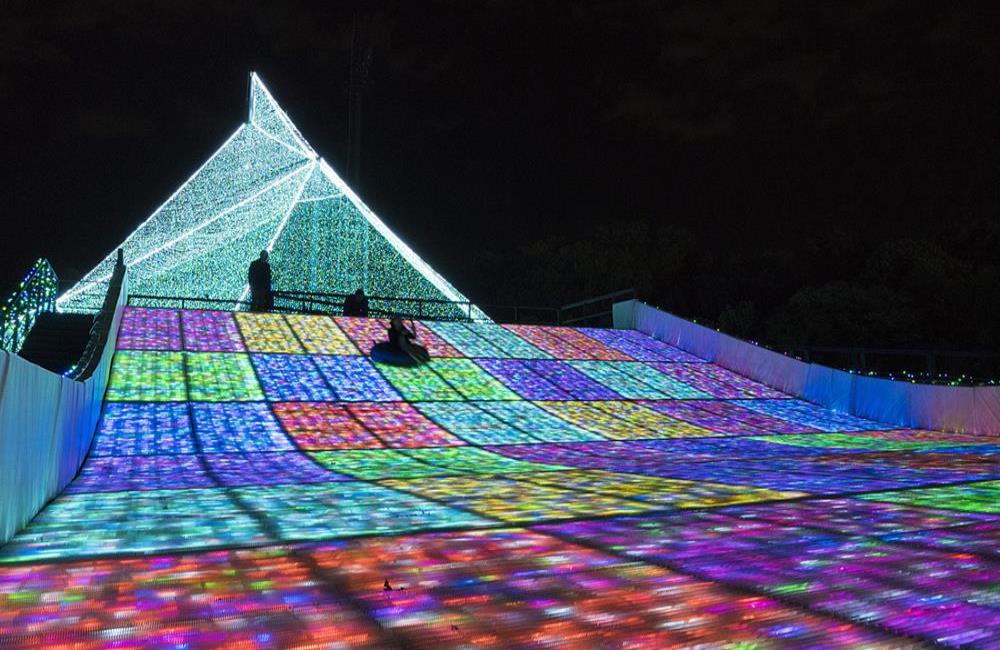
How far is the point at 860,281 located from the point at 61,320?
26.9 metres

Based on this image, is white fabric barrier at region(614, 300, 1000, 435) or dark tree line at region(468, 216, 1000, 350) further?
dark tree line at region(468, 216, 1000, 350)

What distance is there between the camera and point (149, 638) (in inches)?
87.5

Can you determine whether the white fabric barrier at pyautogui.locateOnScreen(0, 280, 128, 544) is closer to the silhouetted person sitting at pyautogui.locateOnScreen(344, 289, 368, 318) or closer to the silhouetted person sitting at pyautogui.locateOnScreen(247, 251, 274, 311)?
the silhouetted person sitting at pyautogui.locateOnScreen(247, 251, 274, 311)

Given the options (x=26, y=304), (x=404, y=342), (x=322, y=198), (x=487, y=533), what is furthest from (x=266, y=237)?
(x=487, y=533)

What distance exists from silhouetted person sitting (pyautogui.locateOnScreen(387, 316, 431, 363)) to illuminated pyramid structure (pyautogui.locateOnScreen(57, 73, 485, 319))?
4629 millimetres

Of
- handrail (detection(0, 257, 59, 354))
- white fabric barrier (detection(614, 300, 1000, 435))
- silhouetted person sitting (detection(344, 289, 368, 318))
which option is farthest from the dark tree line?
handrail (detection(0, 257, 59, 354))

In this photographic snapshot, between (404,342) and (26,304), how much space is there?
462cm

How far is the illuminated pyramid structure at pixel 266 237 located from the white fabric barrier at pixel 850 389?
4.90m

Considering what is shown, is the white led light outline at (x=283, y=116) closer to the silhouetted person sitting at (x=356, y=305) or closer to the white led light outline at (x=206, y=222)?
the white led light outline at (x=206, y=222)

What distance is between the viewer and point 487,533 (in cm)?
356

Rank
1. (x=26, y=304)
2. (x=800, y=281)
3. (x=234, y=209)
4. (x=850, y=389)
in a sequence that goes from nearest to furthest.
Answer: (x=26, y=304)
(x=850, y=389)
(x=234, y=209)
(x=800, y=281)

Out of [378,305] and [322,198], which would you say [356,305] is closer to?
[322,198]

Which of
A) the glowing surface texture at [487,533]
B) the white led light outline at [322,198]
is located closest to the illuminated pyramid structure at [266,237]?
the white led light outline at [322,198]

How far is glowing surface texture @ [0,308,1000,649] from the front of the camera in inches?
91.4
